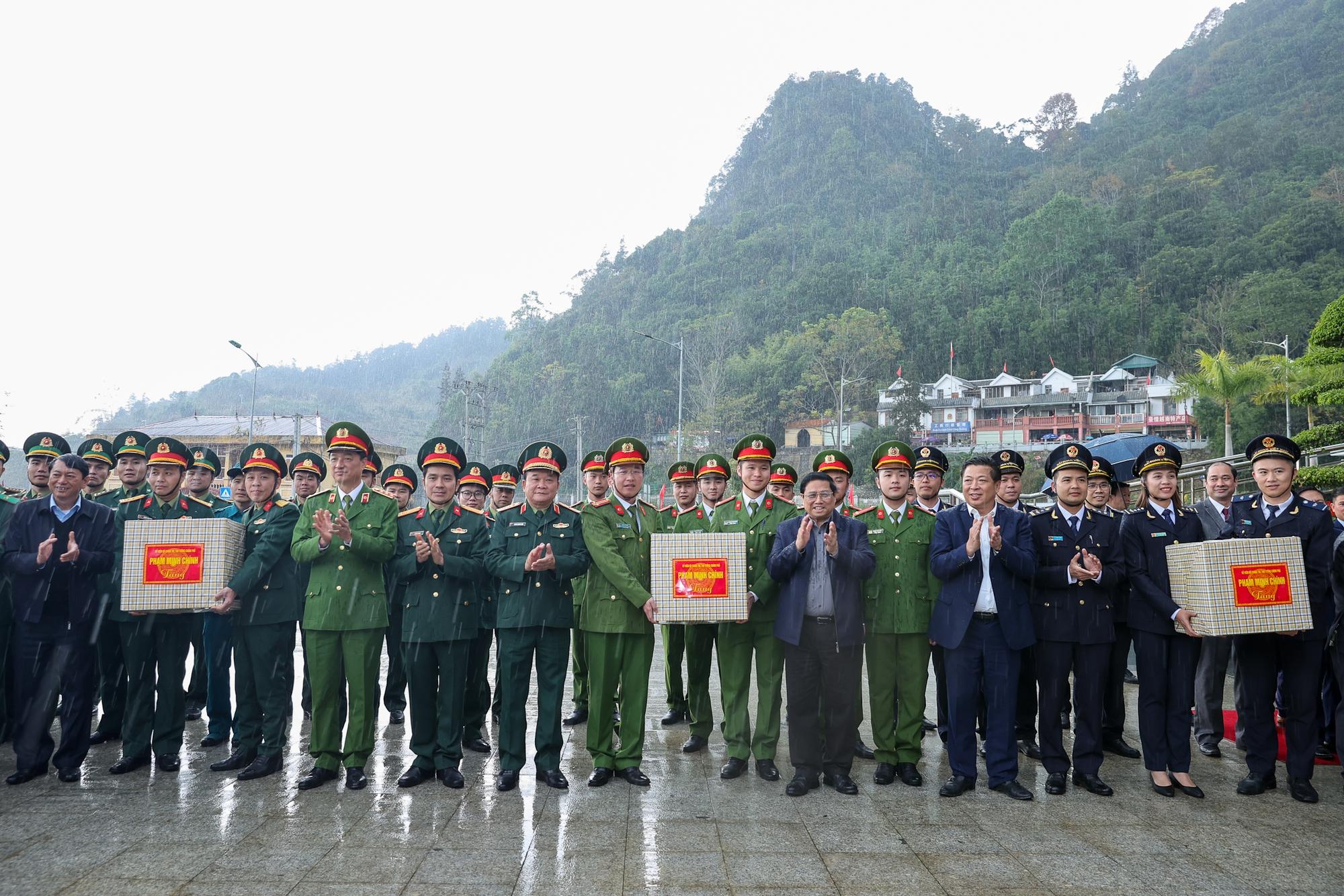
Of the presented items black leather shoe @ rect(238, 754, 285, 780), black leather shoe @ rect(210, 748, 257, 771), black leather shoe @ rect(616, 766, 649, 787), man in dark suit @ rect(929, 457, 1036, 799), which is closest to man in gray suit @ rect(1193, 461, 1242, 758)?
man in dark suit @ rect(929, 457, 1036, 799)

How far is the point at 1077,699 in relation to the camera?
4988 mm

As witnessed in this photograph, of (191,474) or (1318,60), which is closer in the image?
(191,474)

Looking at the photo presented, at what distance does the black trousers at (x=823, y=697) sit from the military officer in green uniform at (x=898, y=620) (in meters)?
0.24

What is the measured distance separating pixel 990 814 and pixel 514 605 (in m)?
2.79

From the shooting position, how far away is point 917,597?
5129 millimetres

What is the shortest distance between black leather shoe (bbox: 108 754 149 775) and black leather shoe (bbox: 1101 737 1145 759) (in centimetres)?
607

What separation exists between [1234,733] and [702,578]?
4.25 meters

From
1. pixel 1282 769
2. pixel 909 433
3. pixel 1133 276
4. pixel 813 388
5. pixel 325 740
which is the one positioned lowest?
pixel 1282 769

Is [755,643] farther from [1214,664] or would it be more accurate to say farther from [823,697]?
[1214,664]

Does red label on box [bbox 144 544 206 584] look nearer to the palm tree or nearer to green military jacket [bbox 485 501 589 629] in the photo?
green military jacket [bbox 485 501 589 629]

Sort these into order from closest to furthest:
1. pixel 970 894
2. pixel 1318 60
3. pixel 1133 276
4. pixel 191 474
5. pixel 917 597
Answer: pixel 970 894 → pixel 917 597 → pixel 191 474 → pixel 1133 276 → pixel 1318 60

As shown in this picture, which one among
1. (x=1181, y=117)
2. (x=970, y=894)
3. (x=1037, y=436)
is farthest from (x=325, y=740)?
(x=1181, y=117)

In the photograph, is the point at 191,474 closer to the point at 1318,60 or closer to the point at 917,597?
the point at 917,597

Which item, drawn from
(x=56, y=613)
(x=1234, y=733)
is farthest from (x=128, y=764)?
(x=1234, y=733)
